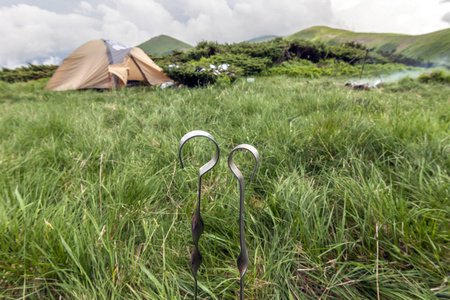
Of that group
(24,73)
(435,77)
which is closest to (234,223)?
(435,77)

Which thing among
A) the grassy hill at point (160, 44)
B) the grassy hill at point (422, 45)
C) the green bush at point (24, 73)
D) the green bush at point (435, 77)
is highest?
the grassy hill at point (160, 44)

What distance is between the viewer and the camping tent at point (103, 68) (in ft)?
20.0

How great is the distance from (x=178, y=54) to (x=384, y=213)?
1099 centimetres

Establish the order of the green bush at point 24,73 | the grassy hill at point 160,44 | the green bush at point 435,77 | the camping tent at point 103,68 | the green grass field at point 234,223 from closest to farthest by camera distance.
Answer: the green grass field at point 234,223 < the green bush at point 435,77 < the camping tent at point 103,68 < the green bush at point 24,73 < the grassy hill at point 160,44

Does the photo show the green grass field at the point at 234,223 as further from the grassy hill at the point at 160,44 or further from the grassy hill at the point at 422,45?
the grassy hill at the point at 160,44

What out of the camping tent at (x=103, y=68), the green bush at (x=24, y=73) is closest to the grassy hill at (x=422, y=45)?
the camping tent at (x=103, y=68)

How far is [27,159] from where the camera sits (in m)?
1.43

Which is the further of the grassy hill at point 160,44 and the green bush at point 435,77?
the grassy hill at point 160,44

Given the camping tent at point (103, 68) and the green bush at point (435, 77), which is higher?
the camping tent at point (103, 68)

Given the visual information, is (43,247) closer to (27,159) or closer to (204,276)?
(204,276)

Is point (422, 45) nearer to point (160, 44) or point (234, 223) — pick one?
point (234, 223)

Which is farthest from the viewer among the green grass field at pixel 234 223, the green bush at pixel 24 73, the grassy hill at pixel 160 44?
the grassy hill at pixel 160 44

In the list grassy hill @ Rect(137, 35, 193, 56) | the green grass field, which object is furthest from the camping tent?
grassy hill @ Rect(137, 35, 193, 56)

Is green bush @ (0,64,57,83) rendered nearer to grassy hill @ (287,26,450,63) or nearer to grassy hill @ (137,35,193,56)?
grassy hill @ (287,26,450,63)
